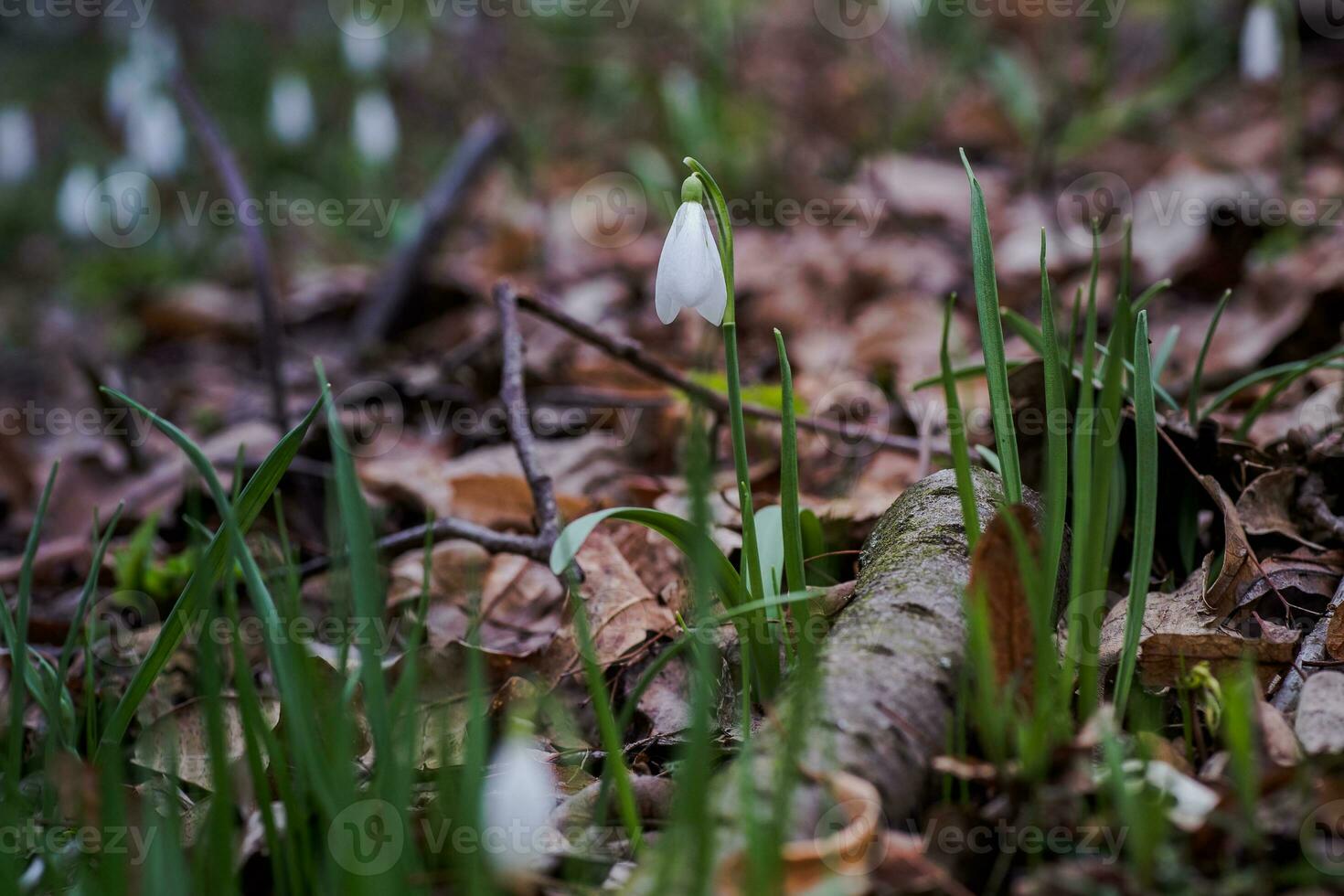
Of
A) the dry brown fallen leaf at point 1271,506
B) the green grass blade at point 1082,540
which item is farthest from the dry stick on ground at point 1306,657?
the green grass blade at point 1082,540

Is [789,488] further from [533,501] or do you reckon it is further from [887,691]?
[533,501]

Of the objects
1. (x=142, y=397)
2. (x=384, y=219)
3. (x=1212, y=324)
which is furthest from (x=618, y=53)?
(x=1212, y=324)

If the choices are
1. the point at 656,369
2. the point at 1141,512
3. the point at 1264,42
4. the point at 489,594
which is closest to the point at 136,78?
the point at 656,369

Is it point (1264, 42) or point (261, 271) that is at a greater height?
point (1264, 42)

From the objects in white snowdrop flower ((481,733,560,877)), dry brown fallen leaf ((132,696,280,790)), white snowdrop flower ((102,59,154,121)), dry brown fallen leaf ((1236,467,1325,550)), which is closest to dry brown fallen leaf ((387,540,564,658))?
dry brown fallen leaf ((132,696,280,790))

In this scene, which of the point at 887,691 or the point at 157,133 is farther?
the point at 157,133

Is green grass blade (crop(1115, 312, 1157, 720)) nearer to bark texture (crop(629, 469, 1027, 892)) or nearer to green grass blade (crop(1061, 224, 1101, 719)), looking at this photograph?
green grass blade (crop(1061, 224, 1101, 719))
